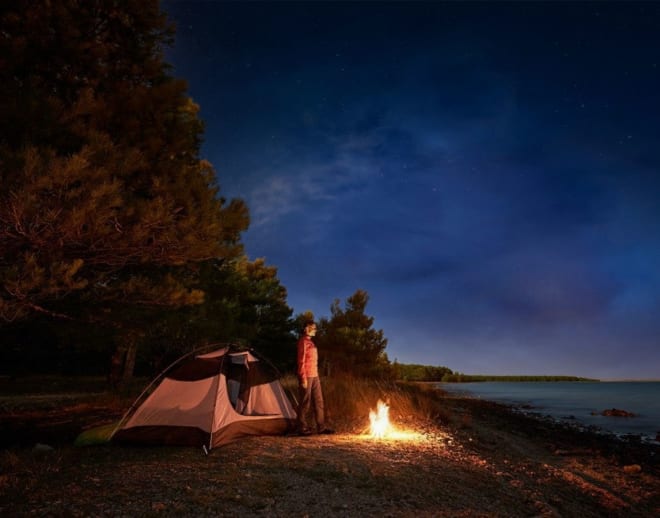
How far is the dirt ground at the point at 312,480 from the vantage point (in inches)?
176

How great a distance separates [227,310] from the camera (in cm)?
1769

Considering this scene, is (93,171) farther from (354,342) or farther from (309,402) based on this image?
(354,342)

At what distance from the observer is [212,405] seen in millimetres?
7898

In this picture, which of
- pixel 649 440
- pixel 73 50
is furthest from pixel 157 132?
pixel 649 440

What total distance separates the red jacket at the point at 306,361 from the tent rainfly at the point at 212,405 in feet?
3.30

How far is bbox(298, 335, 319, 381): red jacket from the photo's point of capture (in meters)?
8.78

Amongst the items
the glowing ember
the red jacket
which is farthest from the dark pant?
the glowing ember

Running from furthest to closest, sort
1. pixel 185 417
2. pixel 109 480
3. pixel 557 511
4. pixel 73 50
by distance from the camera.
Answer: pixel 73 50, pixel 185 417, pixel 557 511, pixel 109 480

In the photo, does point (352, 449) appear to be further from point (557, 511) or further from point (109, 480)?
point (109, 480)

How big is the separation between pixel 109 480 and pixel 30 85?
250 inches

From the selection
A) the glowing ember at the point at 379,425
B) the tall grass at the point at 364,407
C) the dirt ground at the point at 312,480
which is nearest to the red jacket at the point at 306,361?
the dirt ground at the point at 312,480

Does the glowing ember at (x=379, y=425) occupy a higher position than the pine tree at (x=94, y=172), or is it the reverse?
the pine tree at (x=94, y=172)

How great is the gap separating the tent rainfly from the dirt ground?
365 millimetres

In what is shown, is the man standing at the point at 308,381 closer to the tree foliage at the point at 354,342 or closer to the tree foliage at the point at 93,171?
the tree foliage at the point at 93,171
